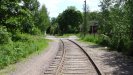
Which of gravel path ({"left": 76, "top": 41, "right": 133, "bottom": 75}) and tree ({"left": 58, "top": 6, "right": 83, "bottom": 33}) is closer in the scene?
gravel path ({"left": 76, "top": 41, "right": 133, "bottom": 75})

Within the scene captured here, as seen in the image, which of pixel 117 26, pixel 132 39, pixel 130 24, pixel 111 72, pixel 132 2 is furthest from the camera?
pixel 117 26

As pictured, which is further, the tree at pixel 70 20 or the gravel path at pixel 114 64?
the tree at pixel 70 20

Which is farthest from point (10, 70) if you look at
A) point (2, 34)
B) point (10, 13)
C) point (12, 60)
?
point (10, 13)

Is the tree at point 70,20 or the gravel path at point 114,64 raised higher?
the tree at point 70,20

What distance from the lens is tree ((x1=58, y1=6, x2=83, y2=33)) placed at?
130 m

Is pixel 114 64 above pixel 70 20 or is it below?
below

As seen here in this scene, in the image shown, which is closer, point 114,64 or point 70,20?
point 114,64

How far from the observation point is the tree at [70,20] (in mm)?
129762

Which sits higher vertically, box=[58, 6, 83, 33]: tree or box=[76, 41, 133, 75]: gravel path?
box=[58, 6, 83, 33]: tree

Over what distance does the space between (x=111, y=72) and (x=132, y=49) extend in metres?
8.63

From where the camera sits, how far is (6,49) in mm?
18359

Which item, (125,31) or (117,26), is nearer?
(125,31)

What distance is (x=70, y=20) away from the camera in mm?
136625

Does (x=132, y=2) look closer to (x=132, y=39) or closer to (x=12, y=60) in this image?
(x=132, y=39)
